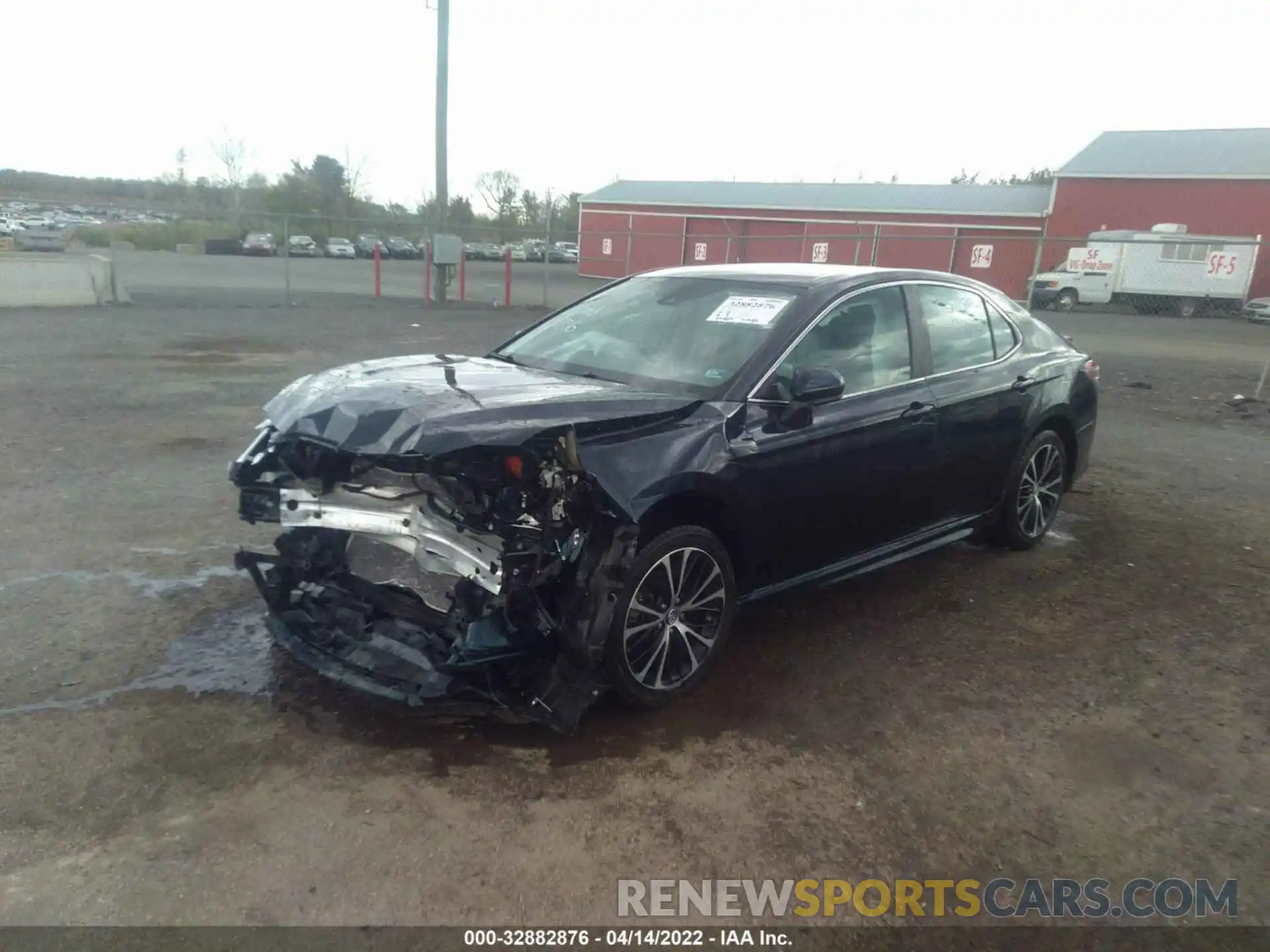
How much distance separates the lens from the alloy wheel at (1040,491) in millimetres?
5523

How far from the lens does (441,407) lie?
3340 mm


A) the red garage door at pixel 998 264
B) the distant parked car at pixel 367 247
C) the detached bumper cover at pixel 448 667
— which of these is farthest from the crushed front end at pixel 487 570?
the distant parked car at pixel 367 247

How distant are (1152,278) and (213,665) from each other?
30.3m

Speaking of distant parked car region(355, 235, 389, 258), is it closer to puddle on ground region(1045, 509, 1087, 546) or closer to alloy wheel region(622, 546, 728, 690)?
puddle on ground region(1045, 509, 1087, 546)

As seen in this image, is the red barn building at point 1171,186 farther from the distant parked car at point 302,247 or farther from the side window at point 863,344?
the distant parked car at point 302,247

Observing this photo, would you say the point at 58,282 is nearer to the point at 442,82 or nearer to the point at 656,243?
the point at 442,82

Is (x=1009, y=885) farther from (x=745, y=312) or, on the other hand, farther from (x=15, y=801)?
(x=15, y=801)

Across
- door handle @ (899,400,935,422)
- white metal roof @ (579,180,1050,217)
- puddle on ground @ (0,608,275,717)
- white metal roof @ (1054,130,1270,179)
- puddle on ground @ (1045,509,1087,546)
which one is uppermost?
white metal roof @ (1054,130,1270,179)

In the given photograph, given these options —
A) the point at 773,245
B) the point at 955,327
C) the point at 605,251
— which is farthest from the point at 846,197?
the point at 955,327

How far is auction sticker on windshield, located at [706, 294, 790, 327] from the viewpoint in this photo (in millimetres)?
4211

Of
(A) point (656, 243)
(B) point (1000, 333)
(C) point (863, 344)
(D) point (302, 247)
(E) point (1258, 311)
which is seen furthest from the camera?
(D) point (302, 247)

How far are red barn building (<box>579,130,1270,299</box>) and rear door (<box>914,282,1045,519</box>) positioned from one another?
2211 cm

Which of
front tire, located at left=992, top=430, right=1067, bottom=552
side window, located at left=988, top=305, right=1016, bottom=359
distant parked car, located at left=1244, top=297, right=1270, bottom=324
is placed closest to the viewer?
side window, located at left=988, top=305, right=1016, bottom=359

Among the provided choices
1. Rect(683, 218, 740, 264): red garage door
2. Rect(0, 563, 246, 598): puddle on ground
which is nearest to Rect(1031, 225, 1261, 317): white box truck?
Rect(683, 218, 740, 264): red garage door
